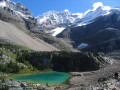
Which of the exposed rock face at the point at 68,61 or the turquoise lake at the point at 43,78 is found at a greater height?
the exposed rock face at the point at 68,61

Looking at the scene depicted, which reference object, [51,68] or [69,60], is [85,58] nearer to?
[69,60]

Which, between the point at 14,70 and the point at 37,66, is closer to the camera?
the point at 14,70

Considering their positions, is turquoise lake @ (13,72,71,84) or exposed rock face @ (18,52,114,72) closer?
turquoise lake @ (13,72,71,84)

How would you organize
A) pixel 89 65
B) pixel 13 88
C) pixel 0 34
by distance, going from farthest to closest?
pixel 0 34
pixel 89 65
pixel 13 88

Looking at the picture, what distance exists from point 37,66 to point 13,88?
55799 millimetres

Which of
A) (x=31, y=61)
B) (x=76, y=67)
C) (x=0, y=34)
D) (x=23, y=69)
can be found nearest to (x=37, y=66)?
(x=31, y=61)

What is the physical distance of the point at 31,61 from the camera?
10588cm

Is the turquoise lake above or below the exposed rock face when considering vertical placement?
below

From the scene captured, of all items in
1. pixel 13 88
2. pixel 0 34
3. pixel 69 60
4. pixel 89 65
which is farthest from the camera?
pixel 0 34

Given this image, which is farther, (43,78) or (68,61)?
(68,61)

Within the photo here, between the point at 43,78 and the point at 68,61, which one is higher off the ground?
the point at 68,61

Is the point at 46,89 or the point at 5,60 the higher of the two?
the point at 5,60

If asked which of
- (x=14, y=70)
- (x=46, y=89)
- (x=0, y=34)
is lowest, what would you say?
(x=46, y=89)

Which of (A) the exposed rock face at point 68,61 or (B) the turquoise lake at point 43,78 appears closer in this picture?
(B) the turquoise lake at point 43,78
